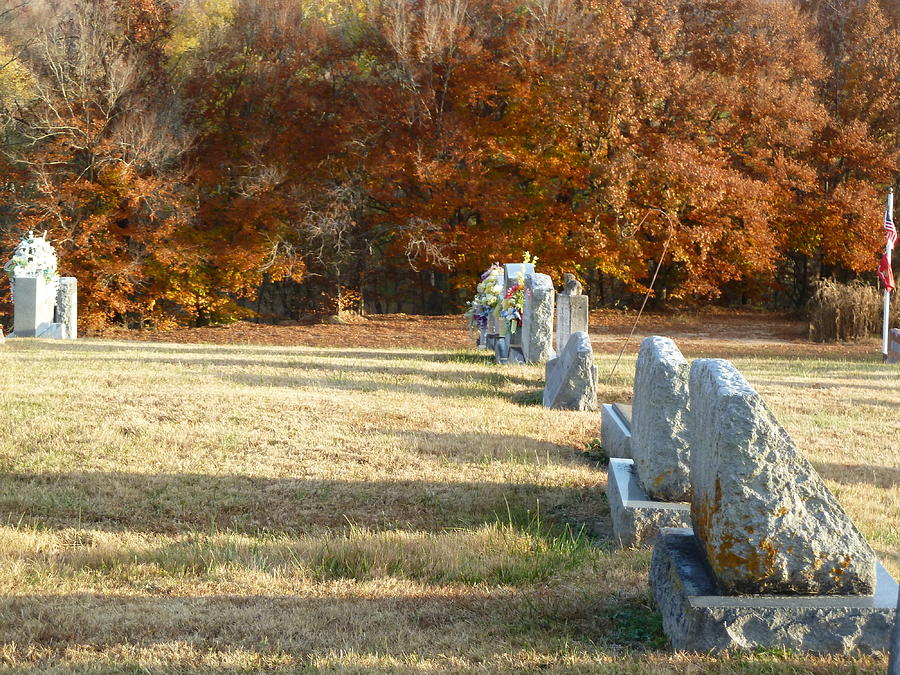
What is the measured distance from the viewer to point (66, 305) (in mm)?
16953

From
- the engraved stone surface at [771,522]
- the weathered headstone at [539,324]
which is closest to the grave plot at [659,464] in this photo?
the engraved stone surface at [771,522]

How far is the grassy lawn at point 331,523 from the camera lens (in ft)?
11.9

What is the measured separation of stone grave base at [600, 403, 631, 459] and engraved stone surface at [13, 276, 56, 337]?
40.5 ft

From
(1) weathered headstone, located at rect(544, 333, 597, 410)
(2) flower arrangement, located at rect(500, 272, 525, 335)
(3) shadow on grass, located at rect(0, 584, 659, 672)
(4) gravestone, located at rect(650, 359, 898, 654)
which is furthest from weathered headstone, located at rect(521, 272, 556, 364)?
(4) gravestone, located at rect(650, 359, 898, 654)

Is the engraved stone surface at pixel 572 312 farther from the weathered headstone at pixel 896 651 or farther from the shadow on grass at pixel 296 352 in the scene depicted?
the weathered headstone at pixel 896 651

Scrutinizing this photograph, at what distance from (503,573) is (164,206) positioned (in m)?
19.6

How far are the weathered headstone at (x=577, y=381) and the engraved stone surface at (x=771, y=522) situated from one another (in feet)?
18.1

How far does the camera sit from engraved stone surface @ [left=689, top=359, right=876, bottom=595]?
3.43 metres

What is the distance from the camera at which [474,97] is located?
22.6 meters

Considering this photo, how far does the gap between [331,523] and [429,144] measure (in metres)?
18.0

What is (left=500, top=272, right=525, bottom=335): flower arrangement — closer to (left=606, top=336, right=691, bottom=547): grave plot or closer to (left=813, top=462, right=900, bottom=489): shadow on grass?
(left=813, top=462, right=900, bottom=489): shadow on grass

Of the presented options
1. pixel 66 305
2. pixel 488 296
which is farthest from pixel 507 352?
pixel 66 305

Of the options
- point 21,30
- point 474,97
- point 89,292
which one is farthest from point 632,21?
point 21,30

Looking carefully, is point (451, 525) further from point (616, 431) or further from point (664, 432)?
point (616, 431)
